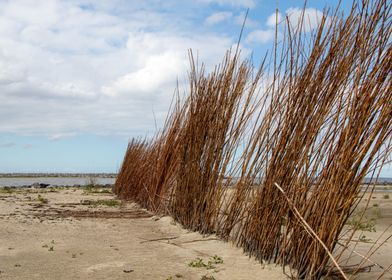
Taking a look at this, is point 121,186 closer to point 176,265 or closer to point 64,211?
point 64,211

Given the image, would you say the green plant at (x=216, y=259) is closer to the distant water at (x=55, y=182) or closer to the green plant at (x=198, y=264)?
the green plant at (x=198, y=264)

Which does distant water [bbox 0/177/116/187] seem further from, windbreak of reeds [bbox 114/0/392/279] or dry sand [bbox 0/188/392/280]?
windbreak of reeds [bbox 114/0/392/279]

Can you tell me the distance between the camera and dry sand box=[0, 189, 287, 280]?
2.96 metres

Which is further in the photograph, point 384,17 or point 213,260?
point 213,260

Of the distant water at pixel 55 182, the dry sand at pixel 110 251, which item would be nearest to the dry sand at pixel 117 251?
the dry sand at pixel 110 251

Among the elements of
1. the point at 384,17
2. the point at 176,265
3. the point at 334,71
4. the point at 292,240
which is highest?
the point at 384,17

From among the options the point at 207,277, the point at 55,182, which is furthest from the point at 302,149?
the point at 55,182

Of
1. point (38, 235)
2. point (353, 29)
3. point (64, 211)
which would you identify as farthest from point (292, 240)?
point (64, 211)

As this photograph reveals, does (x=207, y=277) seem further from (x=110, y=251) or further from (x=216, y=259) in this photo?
(x=110, y=251)

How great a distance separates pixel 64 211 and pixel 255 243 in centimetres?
436

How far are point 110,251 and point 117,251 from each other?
58 mm

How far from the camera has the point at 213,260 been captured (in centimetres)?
319

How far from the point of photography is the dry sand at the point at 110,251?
2.96 m

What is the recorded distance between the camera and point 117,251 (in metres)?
3.69
